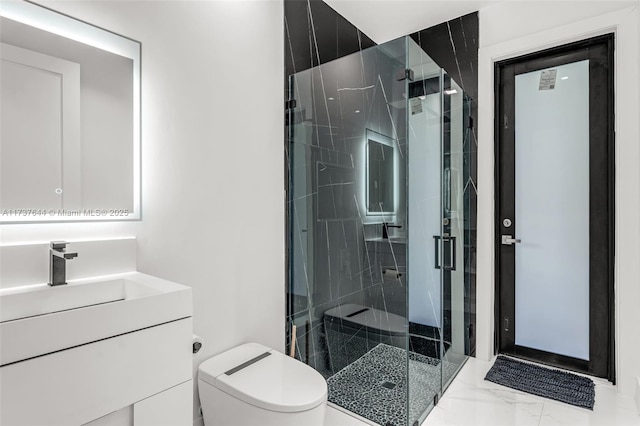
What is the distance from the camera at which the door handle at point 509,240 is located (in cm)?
262

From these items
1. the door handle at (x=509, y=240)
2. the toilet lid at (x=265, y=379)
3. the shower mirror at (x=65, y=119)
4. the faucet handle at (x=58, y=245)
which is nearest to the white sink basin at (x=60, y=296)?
the faucet handle at (x=58, y=245)

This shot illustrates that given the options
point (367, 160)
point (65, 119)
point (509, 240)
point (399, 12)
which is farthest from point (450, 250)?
point (65, 119)

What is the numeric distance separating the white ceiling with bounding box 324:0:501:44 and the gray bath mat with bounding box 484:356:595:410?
8.46 feet

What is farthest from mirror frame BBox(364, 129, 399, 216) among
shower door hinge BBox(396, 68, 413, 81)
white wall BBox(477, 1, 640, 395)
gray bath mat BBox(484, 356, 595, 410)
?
gray bath mat BBox(484, 356, 595, 410)

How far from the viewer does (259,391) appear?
1.40 m

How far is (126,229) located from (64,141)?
38cm

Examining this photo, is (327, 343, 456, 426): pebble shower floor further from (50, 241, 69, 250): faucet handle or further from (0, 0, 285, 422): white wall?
(50, 241, 69, 250): faucet handle

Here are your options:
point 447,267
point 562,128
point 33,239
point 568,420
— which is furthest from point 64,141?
point 562,128

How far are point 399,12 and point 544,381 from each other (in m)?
2.71

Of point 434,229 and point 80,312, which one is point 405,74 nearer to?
point 434,229

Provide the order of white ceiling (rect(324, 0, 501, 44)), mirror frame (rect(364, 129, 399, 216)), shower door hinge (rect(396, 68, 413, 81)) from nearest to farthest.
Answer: shower door hinge (rect(396, 68, 413, 81))
mirror frame (rect(364, 129, 399, 216))
white ceiling (rect(324, 0, 501, 44))

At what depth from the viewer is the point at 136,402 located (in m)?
1.00

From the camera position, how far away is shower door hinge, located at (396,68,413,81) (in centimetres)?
181

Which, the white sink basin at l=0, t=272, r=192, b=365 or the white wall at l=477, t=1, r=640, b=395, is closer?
the white sink basin at l=0, t=272, r=192, b=365
